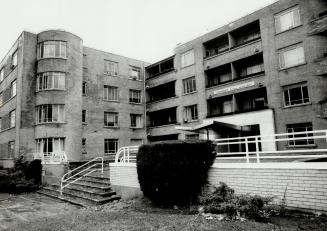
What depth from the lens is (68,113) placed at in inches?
1049

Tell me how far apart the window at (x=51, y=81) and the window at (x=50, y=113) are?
1930 mm

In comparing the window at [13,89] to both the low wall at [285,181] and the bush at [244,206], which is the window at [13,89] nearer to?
the low wall at [285,181]

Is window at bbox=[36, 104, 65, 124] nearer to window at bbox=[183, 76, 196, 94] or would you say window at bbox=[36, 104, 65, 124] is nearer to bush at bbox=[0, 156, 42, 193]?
bush at bbox=[0, 156, 42, 193]

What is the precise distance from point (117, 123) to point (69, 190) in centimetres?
1679

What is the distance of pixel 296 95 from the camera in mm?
22031

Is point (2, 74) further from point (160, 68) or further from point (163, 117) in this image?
point (163, 117)

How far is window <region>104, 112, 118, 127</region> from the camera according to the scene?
3270 centimetres

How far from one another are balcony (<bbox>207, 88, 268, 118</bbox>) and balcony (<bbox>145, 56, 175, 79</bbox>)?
7.90 meters

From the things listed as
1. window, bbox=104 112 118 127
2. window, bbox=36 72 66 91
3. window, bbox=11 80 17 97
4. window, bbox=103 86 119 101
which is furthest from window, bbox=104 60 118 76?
window, bbox=11 80 17 97

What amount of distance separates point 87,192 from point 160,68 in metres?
23.8

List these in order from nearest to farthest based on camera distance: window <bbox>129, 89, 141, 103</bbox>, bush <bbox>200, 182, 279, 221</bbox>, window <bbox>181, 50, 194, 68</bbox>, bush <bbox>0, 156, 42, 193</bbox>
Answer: bush <bbox>200, 182, 279, 221</bbox> < bush <bbox>0, 156, 42, 193</bbox> < window <bbox>181, 50, 194, 68</bbox> < window <bbox>129, 89, 141, 103</bbox>

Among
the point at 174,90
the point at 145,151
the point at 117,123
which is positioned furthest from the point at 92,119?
the point at 145,151

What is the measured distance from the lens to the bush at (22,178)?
1928 centimetres

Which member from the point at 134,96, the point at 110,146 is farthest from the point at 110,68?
the point at 110,146
